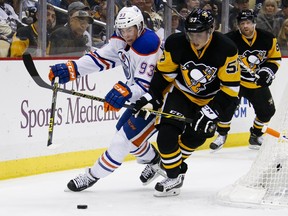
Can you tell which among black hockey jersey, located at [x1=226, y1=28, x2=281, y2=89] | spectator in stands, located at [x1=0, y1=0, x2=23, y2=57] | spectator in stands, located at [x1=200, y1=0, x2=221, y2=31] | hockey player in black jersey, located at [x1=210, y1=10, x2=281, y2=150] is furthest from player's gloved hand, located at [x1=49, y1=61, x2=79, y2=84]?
spectator in stands, located at [x1=200, y1=0, x2=221, y2=31]

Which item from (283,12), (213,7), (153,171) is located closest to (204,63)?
(153,171)

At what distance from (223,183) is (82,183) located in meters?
1.00

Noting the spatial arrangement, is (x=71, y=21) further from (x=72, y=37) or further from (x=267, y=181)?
(x=267, y=181)

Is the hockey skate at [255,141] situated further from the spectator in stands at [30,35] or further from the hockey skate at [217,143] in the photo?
the spectator in stands at [30,35]

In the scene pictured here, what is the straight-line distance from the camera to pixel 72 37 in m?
6.74

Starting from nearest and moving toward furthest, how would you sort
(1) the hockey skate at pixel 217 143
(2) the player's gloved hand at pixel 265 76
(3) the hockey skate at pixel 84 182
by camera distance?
(3) the hockey skate at pixel 84 182
(2) the player's gloved hand at pixel 265 76
(1) the hockey skate at pixel 217 143

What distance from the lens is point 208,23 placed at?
477 cm

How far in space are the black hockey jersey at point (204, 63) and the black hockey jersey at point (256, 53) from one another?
7.08 feet

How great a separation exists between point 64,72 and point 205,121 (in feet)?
2.82

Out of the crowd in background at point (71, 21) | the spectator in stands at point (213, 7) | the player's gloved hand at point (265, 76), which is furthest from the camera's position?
the spectator in stands at point (213, 7)

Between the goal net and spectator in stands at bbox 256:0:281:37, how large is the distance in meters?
3.82

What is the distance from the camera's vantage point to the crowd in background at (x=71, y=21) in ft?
19.9

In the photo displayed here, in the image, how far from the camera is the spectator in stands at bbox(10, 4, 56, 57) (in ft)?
20.0

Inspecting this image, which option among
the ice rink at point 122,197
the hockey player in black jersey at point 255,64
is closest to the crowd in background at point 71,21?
the hockey player in black jersey at point 255,64
